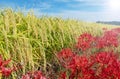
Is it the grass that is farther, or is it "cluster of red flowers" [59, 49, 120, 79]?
the grass

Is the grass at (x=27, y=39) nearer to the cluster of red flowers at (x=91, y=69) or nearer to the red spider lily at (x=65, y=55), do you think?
the red spider lily at (x=65, y=55)

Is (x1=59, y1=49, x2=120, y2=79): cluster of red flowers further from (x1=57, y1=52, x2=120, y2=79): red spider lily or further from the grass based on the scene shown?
the grass

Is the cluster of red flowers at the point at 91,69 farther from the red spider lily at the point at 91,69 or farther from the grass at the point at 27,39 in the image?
the grass at the point at 27,39

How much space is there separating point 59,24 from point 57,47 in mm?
1078

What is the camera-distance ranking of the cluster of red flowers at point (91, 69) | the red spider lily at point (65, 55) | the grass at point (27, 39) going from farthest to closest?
the red spider lily at point (65, 55) < the grass at point (27, 39) < the cluster of red flowers at point (91, 69)

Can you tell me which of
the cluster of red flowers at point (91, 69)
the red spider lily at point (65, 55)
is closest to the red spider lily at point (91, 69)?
the cluster of red flowers at point (91, 69)

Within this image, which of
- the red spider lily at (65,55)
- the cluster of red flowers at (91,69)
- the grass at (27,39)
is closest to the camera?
the cluster of red flowers at (91,69)

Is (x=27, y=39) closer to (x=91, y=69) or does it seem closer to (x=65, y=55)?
(x=91, y=69)

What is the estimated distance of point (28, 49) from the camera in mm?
7305

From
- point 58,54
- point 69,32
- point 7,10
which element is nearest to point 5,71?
point 7,10

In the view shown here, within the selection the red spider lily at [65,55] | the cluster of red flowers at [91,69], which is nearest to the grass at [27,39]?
the red spider lily at [65,55]

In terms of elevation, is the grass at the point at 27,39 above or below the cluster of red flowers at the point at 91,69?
above

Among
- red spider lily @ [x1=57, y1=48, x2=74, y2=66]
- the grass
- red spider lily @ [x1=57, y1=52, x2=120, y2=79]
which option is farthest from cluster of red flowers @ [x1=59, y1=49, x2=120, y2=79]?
red spider lily @ [x1=57, y1=48, x2=74, y2=66]

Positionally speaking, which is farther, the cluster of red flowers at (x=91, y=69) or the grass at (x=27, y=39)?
the grass at (x=27, y=39)
